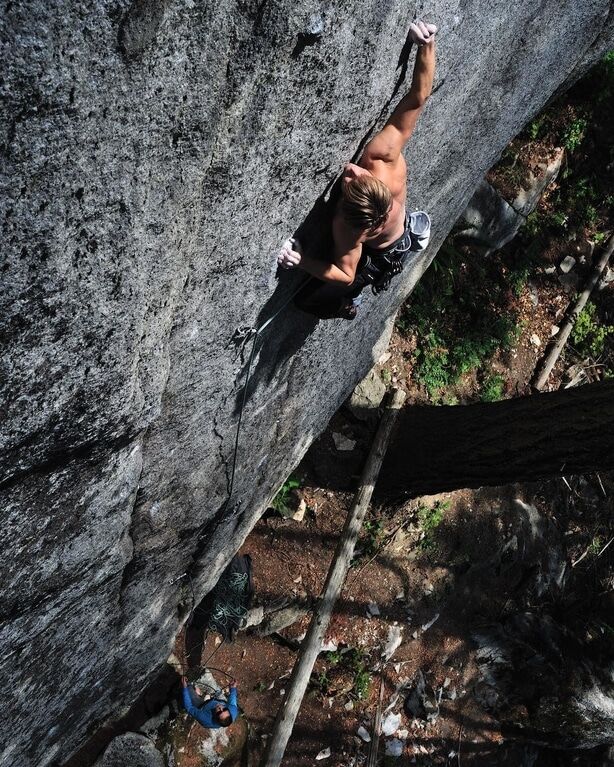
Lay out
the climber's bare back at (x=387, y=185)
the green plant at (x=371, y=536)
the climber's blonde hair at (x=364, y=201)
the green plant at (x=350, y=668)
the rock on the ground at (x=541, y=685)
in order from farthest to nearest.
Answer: the rock on the ground at (x=541, y=685) → the green plant at (x=371, y=536) → the green plant at (x=350, y=668) → the climber's bare back at (x=387, y=185) → the climber's blonde hair at (x=364, y=201)

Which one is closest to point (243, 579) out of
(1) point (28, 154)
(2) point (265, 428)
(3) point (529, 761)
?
(2) point (265, 428)

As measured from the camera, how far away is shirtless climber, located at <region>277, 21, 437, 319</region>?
3.07 meters

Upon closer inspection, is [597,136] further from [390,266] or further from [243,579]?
[243,579]

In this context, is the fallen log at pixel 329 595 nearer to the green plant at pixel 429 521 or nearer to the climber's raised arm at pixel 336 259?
the green plant at pixel 429 521

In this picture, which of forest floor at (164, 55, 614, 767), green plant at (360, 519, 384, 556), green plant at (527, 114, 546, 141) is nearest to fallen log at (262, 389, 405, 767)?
forest floor at (164, 55, 614, 767)

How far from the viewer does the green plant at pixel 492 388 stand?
309 inches

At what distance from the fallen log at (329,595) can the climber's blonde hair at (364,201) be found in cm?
361

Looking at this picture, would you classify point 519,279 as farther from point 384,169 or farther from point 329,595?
point 384,169

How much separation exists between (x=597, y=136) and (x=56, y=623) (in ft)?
28.2

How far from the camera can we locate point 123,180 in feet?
6.70

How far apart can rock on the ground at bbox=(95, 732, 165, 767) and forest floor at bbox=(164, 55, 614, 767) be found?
1.57 feet

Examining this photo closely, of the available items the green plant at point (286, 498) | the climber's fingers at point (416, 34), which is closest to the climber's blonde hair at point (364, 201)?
the climber's fingers at point (416, 34)

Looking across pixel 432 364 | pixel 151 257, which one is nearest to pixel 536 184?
pixel 432 364

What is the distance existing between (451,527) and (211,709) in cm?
318
